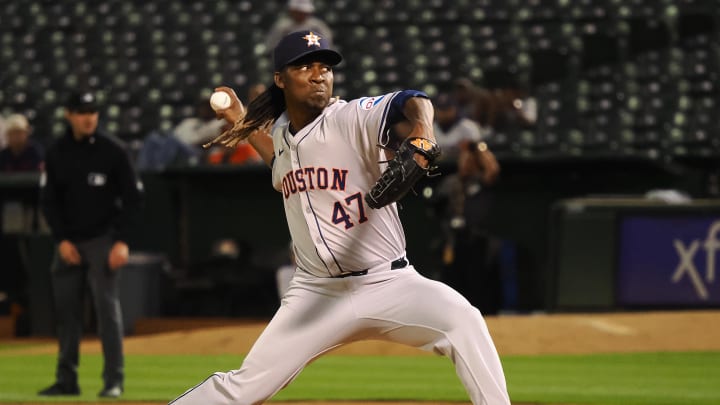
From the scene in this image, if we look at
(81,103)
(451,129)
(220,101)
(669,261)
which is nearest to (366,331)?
(220,101)

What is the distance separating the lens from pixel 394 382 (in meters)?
8.71

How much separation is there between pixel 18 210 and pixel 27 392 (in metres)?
5.59

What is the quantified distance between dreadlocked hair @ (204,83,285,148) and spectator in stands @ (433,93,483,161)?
8171mm

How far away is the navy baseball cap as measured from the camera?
13.8 feet

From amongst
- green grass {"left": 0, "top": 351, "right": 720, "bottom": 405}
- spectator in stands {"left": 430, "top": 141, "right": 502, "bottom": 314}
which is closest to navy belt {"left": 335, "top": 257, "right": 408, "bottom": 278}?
green grass {"left": 0, "top": 351, "right": 720, "bottom": 405}

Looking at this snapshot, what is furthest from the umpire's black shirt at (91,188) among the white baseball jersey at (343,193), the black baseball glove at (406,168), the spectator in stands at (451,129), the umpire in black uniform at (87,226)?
the spectator in stands at (451,129)

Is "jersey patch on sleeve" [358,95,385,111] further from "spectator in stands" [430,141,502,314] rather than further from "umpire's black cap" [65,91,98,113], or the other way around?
"spectator in stands" [430,141,502,314]

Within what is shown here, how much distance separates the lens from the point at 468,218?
39.4 ft

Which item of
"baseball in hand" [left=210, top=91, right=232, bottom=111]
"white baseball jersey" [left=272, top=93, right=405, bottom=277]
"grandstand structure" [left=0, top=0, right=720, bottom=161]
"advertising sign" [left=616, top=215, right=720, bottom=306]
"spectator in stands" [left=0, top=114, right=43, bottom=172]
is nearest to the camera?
"white baseball jersey" [left=272, top=93, right=405, bottom=277]

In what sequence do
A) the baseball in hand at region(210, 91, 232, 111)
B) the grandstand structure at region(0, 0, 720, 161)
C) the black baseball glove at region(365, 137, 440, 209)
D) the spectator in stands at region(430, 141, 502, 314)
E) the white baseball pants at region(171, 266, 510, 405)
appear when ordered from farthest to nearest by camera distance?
the grandstand structure at region(0, 0, 720, 161)
the spectator in stands at region(430, 141, 502, 314)
the baseball in hand at region(210, 91, 232, 111)
the white baseball pants at region(171, 266, 510, 405)
the black baseball glove at region(365, 137, 440, 209)

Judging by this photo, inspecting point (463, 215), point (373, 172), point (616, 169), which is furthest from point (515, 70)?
point (373, 172)

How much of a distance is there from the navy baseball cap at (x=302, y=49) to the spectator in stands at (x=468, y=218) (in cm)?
765

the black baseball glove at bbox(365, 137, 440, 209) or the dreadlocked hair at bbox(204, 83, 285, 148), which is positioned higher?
the dreadlocked hair at bbox(204, 83, 285, 148)

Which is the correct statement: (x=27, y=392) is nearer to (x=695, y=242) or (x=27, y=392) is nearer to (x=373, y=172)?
(x=373, y=172)
